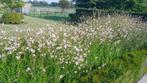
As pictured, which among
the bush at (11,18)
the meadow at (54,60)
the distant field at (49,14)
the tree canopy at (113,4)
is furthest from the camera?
the distant field at (49,14)

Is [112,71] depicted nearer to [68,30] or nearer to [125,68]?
[125,68]

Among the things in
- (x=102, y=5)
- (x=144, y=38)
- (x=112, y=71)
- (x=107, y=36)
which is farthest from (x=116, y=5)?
(x=112, y=71)

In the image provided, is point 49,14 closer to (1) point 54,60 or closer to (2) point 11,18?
(2) point 11,18

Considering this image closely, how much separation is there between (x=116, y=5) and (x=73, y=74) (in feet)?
113

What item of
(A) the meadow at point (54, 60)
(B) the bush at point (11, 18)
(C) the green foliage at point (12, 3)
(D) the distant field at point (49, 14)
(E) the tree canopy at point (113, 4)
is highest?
(A) the meadow at point (54, 60)

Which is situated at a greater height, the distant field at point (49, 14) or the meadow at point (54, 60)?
the meadow at point (54, 60)

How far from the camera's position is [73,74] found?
228 inches

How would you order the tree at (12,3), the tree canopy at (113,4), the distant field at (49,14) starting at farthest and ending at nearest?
1. the distant field at (49,14)
2. the tree canopy at (113,4)
3. the tree at (12,3)

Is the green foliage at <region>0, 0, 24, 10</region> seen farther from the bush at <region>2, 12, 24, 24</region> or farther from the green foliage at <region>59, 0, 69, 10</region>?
the green foliage at <region>59, 0, 69, 10</region>

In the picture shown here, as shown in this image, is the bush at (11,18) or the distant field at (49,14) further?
the distant field at (49,14)

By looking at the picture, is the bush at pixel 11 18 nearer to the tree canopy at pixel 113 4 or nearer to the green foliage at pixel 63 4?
the tree canopy at pixel 113 4

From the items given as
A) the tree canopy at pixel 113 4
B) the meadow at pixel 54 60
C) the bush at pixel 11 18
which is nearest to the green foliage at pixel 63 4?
the tree canopy at pixel 113 4

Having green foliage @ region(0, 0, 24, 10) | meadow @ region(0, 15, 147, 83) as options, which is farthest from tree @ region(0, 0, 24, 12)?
meadow @ region(0, 15, 147, 83)

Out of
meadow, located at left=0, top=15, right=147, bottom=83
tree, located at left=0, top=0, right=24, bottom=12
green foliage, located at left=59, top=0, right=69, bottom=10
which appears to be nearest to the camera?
meadow, located at left=0, top=15, right=147, bottom=83
